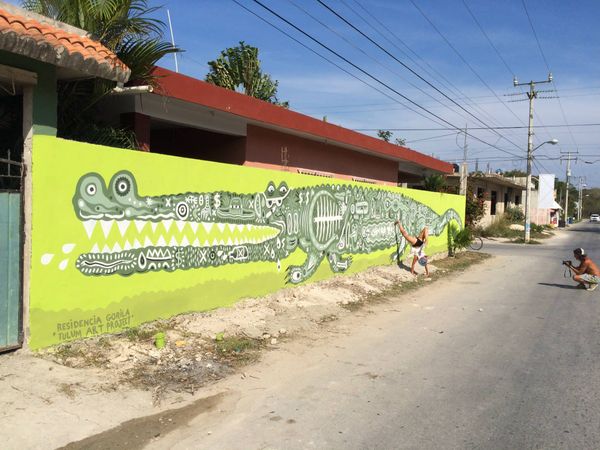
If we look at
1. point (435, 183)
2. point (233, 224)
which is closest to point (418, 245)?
point (233, 224)

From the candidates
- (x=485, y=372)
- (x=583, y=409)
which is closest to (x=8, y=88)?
(x=485, y=372)

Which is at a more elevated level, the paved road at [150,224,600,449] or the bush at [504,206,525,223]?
the bush at [504,206,525,223]

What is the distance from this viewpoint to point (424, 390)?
5.25m

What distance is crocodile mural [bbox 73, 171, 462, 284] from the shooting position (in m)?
5.93

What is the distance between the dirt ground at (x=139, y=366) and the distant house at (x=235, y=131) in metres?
3.81

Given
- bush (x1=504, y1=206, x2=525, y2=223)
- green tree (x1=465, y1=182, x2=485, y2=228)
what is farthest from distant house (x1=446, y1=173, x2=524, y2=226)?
green tree (x1=465, y1=182, x2=485, y2=228)

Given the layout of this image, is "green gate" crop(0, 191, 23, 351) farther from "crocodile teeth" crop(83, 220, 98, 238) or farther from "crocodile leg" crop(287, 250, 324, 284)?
"crocodile leg" crop(287, 250, 324, 284)

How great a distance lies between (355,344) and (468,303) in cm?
443

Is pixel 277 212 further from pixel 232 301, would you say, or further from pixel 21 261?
pixel 21 261

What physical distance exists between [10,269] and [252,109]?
667cm

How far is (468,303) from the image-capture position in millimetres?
10609

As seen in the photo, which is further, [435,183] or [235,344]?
[435,183]

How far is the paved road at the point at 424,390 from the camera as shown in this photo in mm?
4152

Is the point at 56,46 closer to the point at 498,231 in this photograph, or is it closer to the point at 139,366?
the point at 139,366
